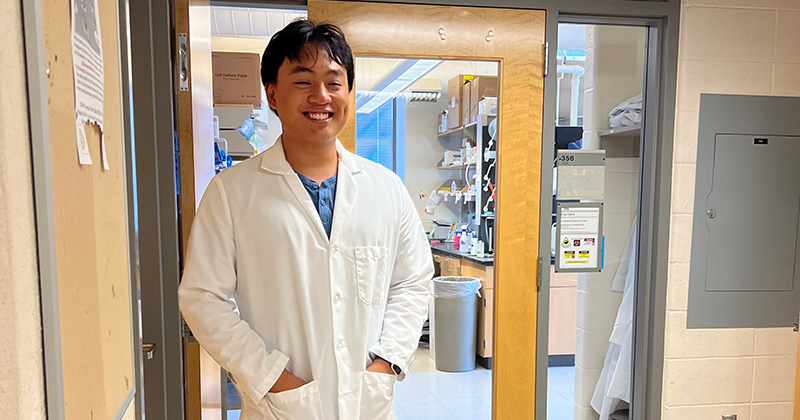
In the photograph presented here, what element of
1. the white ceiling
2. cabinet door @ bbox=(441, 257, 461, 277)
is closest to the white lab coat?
cabinet door @ bbox=(441, 257, 461, 277)

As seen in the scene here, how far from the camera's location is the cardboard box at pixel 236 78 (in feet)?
8.45

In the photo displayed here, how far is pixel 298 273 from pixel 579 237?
1.43 metres

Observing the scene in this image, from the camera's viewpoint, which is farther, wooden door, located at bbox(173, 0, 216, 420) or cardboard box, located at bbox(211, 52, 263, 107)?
cardboard box, located at bbox(211, 52, 263, 107)

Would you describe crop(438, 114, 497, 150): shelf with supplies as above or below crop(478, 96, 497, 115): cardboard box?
below

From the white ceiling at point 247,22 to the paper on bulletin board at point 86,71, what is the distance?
3348 mm

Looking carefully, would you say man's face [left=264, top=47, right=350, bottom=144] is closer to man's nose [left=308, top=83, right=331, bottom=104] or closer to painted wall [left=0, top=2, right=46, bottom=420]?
A: man's nose [left=308, top=83, right=331, bottom=104]

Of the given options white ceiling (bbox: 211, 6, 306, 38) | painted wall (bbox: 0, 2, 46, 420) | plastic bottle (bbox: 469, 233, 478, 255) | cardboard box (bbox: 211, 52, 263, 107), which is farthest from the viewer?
white ceiling (bbox: 211, 6, 306, 38)

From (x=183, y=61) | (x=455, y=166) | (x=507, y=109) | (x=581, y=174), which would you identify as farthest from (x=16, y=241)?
(x=581, y=174)

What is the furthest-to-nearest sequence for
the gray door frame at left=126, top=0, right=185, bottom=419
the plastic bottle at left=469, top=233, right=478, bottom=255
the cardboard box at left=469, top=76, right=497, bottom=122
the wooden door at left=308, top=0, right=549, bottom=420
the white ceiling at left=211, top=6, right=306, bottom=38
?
1. the white ceiling at left=211, top=6, right=306, bottom=38
2. the plastic bottle at left=469, top=233, right=478, bottom=255
3. the cardboard box at left=469, top=76, right=497, bottom=122
4. the wooden door at left=308, top=0, right=549, bottom=420
5. the gray door frame at left=126, top=0, right=185, bottom=419

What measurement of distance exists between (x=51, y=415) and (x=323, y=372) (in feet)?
2.42

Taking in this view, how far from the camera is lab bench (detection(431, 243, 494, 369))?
2.27m

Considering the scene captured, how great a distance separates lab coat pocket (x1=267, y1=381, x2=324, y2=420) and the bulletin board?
360 millimetres

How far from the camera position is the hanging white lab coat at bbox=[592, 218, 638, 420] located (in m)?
2.38

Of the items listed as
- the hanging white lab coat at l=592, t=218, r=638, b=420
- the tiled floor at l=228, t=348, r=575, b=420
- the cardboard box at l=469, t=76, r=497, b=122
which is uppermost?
the cardboard box at l=469, t=76, r=497, b=122
